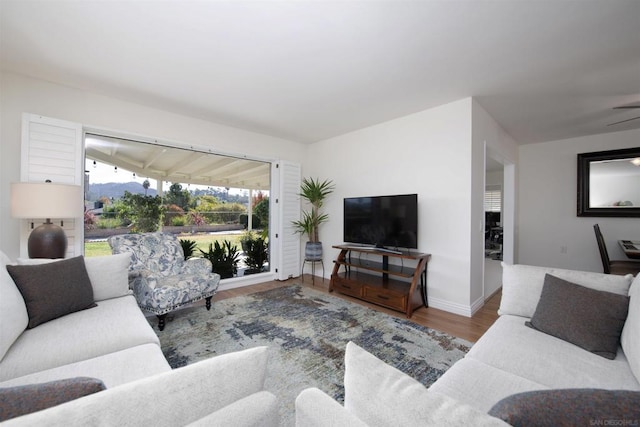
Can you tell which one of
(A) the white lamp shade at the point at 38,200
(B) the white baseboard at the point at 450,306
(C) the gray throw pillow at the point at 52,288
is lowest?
(B) the white baseboard at the point at 450,306

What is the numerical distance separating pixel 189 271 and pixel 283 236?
1700 mm

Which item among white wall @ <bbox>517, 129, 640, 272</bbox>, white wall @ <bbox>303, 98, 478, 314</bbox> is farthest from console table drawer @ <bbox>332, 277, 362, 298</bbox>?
white wall @ <bbox>517, 129, 640, 272</bbox>

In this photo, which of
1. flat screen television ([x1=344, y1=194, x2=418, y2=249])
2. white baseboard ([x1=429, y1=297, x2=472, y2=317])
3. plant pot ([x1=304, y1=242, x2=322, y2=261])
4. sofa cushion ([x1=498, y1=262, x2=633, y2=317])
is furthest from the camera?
plant pot ([x1=304, y1=242, x2=322, y2=261])

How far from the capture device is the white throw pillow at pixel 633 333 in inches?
44.8

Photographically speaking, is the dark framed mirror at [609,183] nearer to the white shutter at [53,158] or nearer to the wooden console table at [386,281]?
the wooden console table at [386,281]

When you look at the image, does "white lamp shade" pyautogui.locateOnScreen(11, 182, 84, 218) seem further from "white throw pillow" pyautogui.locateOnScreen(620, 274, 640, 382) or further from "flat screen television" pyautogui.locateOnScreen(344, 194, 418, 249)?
"white throw pillow" pyautogui.locateOnScreen(620, 274, 640, 382)

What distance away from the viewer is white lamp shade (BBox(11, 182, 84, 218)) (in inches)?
84.7

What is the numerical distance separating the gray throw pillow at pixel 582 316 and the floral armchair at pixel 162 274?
2.97 metres

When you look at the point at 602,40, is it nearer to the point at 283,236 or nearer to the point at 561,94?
the point at 561,94

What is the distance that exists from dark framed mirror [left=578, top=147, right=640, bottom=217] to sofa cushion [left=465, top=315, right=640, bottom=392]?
4.11 meters

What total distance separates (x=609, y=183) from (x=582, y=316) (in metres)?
4.24

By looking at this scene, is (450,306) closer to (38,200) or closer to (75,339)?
(75,339)

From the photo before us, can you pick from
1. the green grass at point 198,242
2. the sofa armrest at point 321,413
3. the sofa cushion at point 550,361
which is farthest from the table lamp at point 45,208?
the sofa cushion at point 550,361

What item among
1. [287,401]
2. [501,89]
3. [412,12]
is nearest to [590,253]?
[501,89]
